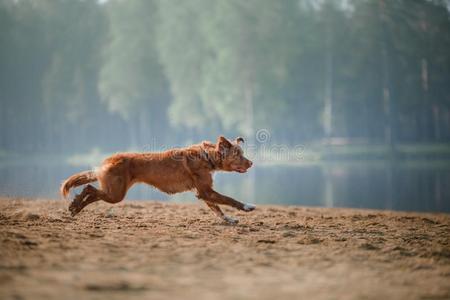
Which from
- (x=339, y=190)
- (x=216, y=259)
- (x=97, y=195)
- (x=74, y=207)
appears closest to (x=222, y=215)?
(x=97, y=195)

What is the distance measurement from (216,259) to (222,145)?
11.7 feet

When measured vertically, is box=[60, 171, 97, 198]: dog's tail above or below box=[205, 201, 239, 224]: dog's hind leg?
above

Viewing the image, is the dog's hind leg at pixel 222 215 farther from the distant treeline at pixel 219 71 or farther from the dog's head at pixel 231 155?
the distant treeline at pixel 219 71

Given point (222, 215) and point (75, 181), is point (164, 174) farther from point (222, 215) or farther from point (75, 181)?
point (75, 181)

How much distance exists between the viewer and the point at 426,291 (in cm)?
460

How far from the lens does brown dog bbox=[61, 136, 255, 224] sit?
27.7 feet

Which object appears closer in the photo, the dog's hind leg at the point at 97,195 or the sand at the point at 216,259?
the sand at the point at 216,259

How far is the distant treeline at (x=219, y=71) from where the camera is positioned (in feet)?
130

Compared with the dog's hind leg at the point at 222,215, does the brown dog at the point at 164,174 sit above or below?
above

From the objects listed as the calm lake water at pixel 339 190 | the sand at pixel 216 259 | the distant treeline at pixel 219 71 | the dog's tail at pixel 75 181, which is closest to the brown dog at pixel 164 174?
the dog's tail at pixel 75 181

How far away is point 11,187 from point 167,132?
35069 mm

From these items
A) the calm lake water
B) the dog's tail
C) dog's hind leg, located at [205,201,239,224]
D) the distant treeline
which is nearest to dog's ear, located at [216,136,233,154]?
dog's hind leg, located at [205,201,239,224]

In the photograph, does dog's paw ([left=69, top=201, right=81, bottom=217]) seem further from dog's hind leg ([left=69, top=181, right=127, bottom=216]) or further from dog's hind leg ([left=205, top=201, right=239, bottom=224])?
dog's hind leg ([left=205, top=201, right=239, bottom=224])

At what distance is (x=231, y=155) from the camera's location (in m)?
9.01
